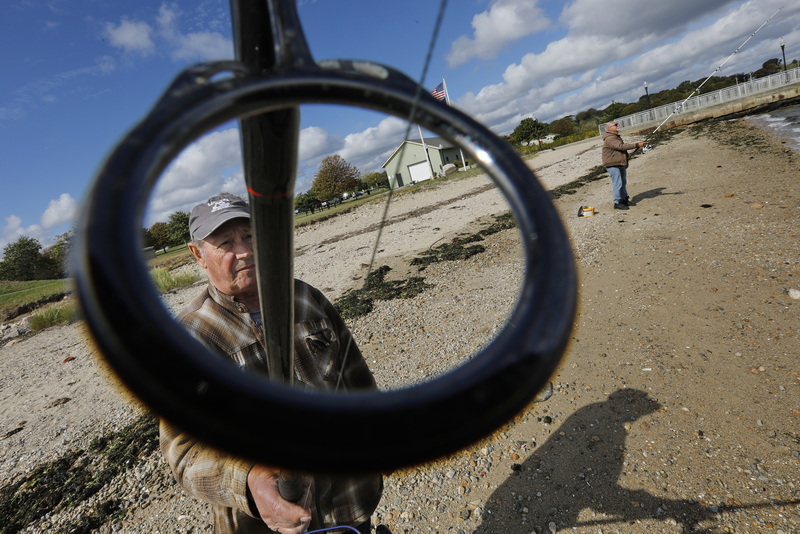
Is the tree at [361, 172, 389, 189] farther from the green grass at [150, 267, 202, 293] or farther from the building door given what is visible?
the green grass at [150, 267, 202, 293]

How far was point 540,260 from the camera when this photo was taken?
0.55 meters

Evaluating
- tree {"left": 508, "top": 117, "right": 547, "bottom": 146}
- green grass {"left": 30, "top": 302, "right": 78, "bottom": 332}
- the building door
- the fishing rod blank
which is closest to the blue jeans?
the fishing rod blank

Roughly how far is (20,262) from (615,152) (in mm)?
40363

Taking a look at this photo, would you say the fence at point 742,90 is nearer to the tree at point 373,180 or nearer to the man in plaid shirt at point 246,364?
the tree at point 373,180

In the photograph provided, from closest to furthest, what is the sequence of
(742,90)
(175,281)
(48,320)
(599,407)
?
(599,407) < (48,320) < (175,281) < (742,90)

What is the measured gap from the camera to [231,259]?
246 cm

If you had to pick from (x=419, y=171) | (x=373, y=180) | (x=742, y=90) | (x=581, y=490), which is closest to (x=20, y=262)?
(x=373, y=180)

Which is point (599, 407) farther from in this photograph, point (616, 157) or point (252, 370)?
point (616, 157)

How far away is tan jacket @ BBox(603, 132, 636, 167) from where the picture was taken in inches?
463

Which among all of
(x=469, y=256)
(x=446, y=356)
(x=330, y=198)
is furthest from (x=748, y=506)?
(x=330, y=198)

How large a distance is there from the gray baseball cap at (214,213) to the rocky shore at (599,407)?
1.92m

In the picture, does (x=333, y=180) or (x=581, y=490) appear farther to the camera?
(x=333, y=180)

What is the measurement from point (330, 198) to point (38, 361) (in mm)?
37121

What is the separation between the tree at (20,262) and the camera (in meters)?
31.5
